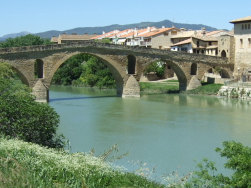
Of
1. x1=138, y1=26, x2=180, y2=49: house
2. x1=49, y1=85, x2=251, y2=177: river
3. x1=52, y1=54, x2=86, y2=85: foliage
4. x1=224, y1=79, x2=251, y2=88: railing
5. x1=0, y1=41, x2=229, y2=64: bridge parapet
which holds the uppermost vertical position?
x1=138, y1=26, x2=180, y2=49: house

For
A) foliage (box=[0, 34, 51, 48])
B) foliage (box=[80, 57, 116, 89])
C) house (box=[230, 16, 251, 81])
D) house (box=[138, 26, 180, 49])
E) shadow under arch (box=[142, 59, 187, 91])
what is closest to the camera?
house (box=[230, 16, 251, 81])

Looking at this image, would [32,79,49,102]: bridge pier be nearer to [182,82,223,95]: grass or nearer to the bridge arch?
[182,82,223,95]: grass

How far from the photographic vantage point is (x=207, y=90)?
44.4 metres

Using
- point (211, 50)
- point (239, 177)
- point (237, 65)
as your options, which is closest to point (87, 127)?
point (239, 177)

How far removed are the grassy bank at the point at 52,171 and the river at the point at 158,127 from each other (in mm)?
3110

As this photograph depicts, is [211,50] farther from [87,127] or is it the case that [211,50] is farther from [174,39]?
[87,127]

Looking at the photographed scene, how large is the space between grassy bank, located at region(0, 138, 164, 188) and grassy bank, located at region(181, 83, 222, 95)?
103 feet

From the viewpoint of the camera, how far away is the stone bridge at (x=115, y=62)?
123 ft

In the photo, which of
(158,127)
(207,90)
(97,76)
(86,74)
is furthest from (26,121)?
(86,74)

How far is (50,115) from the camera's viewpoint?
58.7ft

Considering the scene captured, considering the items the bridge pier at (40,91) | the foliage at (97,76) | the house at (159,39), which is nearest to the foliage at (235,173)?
the bridge pier at (40,91)

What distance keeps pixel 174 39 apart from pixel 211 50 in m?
11.2

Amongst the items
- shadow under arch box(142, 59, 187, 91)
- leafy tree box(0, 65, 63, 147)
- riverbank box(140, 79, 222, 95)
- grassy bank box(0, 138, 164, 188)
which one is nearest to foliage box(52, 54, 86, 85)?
riverbank box(140, 79, 222, 95)

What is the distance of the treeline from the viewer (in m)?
53.7
